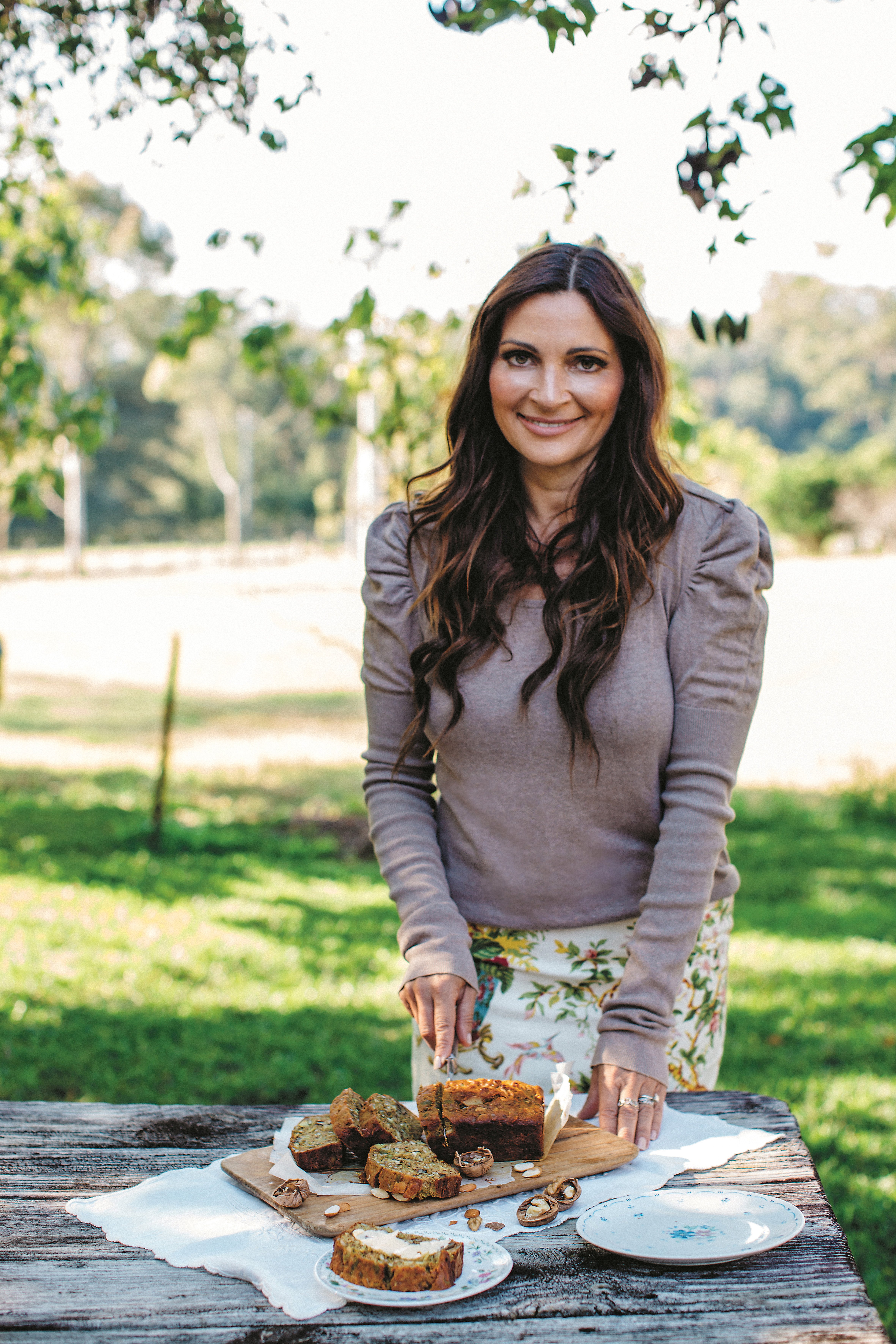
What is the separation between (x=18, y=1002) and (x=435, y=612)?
3.82 meters

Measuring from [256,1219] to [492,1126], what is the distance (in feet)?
1.09

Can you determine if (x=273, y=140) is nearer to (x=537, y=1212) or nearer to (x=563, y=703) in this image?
(x=563, y=703)

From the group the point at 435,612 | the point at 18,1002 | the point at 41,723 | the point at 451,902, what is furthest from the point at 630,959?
the point at 41,723

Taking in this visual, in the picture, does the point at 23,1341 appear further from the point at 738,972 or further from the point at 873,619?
the point at 873,619

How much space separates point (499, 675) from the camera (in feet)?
6.44

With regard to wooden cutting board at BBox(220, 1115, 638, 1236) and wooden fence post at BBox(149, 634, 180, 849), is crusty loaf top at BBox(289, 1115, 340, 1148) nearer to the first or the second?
wooden cutting board at BBox(220, 1115, 638, 1236)

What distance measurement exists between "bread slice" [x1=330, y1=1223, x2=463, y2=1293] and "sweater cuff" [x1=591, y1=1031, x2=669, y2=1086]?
52cm

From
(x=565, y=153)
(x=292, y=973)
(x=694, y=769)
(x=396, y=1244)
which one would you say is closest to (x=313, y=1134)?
(x=396, y=1244)

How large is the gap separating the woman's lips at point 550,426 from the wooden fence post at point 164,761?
5666 mm

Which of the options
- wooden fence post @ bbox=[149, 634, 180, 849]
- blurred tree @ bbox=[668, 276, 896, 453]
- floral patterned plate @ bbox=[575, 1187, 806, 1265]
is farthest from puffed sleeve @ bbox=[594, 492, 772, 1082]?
blurred tree @ bbox=[668, 276, 896, 453]

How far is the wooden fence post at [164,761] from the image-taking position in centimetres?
745

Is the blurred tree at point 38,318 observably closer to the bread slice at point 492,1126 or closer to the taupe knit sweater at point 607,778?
the taupe knit sweater at point 607,778

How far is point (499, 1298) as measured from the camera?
4.16 feet

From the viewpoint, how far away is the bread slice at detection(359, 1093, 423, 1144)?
1.58 m
